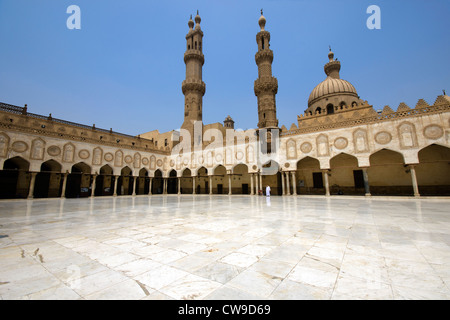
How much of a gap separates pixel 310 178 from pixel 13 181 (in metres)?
Result: 30.1

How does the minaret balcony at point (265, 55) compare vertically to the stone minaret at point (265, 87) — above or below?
above

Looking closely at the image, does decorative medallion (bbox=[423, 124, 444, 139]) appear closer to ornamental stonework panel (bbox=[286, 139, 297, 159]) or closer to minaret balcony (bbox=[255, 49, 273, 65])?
ornamental stonework panel (bbox=[286, 139, 297, 159])

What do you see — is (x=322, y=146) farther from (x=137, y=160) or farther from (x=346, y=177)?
(x=137, y=160)

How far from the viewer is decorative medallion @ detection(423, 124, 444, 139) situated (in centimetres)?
1359

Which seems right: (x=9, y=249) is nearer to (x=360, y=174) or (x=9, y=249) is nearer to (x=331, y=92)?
(x=360, y=174)

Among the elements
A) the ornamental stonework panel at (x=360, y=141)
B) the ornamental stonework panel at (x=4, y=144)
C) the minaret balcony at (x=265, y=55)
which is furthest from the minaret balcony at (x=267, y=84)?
the ornamental stonework panel at (x=4, y=144)

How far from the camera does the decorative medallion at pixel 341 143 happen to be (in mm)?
16750

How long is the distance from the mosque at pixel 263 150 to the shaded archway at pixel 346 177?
88mm

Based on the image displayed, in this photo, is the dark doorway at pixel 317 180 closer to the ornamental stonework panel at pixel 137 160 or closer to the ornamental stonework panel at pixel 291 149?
the ornamental stonework panel at pixel 291 149

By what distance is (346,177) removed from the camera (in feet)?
65.6

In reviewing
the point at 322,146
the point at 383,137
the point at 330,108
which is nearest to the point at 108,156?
the point at 322,146
